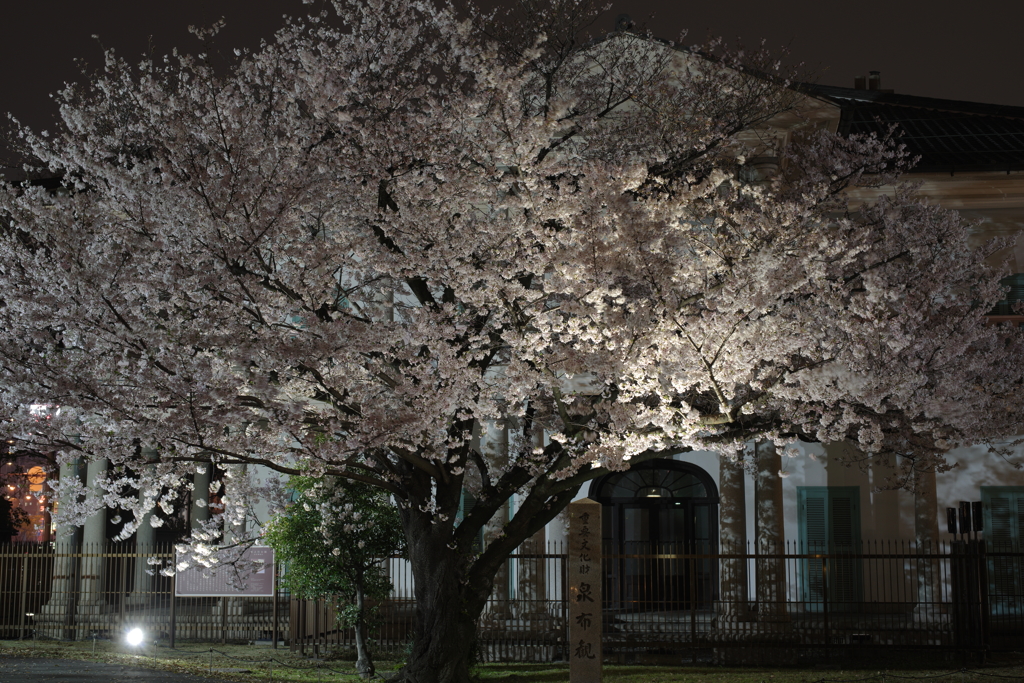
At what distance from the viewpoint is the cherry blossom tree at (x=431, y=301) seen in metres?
11.2

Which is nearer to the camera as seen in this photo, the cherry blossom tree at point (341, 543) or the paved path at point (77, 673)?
the paved path at point (77, 673)

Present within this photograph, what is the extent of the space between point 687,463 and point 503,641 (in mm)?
6490

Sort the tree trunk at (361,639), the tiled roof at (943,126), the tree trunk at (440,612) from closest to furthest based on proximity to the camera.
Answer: the tree trunk at (440,612)
the tree trunk at (361,639)
the tiled roof at (943,126)

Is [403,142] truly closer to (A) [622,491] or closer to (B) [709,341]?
(B) [709,341]

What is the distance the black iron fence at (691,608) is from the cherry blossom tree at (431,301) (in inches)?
161

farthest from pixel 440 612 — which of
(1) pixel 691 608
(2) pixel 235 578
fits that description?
(2) pixel 235 578

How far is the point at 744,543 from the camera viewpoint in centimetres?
1909

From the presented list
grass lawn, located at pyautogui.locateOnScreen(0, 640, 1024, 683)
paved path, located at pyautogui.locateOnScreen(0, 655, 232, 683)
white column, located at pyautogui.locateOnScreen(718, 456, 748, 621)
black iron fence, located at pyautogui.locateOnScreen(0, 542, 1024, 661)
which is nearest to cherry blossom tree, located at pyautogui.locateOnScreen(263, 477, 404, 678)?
black iron fence, located at pyautogui.locateOnScreen(0, 542, 1024, 661)

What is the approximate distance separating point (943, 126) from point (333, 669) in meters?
19.5

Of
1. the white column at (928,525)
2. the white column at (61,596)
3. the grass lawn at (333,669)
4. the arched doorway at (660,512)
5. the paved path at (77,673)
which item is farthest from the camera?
the arched doorway at (660,512)

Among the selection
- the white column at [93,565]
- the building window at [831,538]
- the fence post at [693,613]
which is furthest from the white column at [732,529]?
the white column at [93,565]

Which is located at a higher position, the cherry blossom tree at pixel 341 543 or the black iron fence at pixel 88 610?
the cherry blossom tree at pixel 341 543

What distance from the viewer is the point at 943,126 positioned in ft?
77.2

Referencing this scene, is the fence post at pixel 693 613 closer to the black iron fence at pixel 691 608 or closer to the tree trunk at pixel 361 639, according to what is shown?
the black iron fence at pixel 691 608
